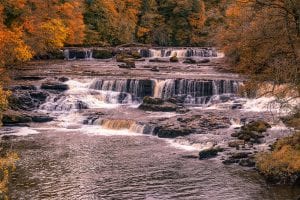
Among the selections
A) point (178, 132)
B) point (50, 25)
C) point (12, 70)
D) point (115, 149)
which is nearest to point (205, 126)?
point (178, 132)

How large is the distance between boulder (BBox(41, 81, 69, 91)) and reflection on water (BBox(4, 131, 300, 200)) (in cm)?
1316

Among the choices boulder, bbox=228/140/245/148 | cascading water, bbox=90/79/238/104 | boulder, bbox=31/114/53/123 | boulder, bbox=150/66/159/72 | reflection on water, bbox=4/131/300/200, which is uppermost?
boulder, bbox=150/66/159/72

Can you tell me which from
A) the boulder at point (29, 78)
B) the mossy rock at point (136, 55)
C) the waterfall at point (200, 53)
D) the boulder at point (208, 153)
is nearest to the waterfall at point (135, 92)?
the boulder at point (29, 78)

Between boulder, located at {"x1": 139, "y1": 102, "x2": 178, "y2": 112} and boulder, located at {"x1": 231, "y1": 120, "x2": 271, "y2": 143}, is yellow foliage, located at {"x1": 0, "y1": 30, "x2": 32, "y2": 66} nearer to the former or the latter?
boulder, located at {"x1": 139, "y1": 102, "x2": 178, "y2": 112}

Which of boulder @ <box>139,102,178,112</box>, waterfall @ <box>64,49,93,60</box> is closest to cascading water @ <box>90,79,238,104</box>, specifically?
boulder @ <box>139,102,178,112</box>

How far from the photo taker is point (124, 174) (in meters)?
25.4

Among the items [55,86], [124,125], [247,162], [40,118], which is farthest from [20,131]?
[247,162]

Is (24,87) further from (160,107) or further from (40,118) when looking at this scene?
(160,107)

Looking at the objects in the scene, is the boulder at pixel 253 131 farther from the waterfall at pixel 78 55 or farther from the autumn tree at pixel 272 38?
the waterfall at pixel 78 55

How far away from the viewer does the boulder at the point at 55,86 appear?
1772 inches

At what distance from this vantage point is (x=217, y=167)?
26.3 meters

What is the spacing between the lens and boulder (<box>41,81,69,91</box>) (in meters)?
45.0

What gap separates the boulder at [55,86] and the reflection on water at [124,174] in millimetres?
13162

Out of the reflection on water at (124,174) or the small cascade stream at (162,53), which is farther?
the small cascade stream at (162,53)
